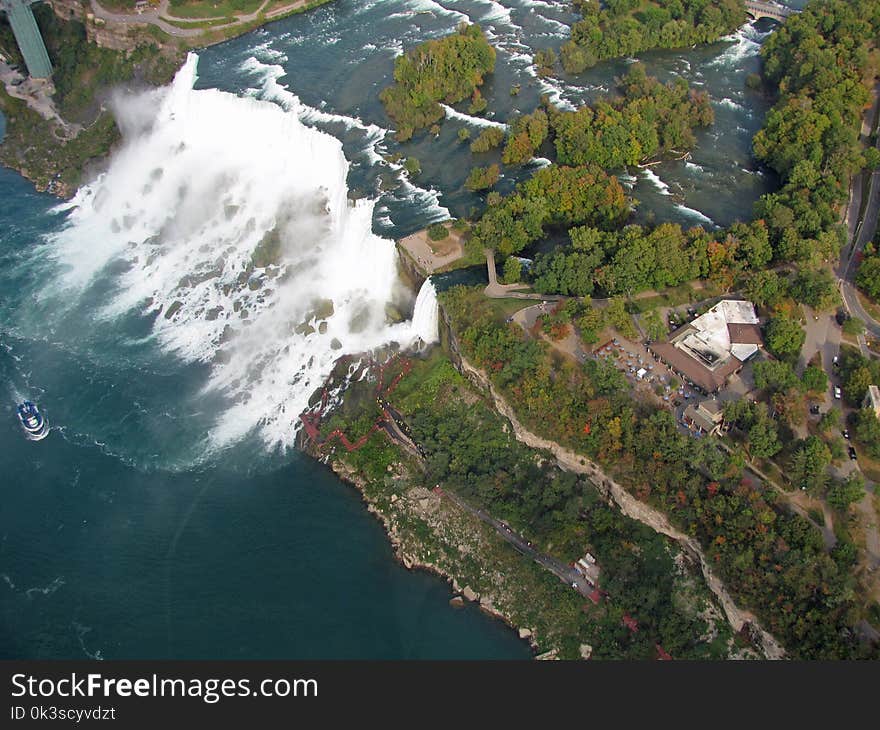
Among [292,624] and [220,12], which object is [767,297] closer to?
[292,624]

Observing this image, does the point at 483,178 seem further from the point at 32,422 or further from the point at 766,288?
the point at 32,422

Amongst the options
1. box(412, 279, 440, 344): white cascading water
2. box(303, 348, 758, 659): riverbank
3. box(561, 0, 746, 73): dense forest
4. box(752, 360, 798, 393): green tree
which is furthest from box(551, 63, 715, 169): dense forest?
box(752, 360, 798, 393): green tree

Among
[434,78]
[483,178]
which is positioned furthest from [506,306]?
[434,78]

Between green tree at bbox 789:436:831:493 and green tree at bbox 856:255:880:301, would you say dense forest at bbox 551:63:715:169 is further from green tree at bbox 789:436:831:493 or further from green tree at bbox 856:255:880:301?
green tree at bbox 789:436:831:493

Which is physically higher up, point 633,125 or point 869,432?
point 633,125

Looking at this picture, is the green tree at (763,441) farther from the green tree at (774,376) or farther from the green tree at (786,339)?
the green tree at (786,339)

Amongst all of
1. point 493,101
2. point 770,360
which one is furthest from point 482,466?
point 493,101
